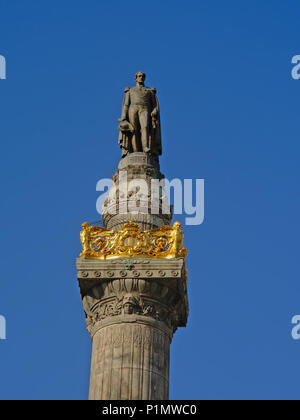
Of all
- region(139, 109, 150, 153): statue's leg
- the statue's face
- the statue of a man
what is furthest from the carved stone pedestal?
the statue's face

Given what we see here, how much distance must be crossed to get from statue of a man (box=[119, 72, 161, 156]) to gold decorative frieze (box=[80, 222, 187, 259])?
14.5 ft

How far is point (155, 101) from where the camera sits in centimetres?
4406

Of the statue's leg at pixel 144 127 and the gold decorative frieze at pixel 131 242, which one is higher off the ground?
the statue's leg at pixel 144 127

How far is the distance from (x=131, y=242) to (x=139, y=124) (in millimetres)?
5576

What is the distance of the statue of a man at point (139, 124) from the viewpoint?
43438 millimetres

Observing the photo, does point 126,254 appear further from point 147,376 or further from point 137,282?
point 147,376

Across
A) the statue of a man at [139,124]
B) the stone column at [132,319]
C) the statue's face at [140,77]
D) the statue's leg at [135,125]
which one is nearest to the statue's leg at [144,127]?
the statue of a man at [139,124]

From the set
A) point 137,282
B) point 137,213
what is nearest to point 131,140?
point 137,213

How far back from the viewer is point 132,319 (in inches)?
1491

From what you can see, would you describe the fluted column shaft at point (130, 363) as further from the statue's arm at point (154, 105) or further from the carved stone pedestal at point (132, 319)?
the statue's arm at point (154, 105)

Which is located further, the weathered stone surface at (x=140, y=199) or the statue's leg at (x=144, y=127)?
the statue's leg at (x=144, y=127)

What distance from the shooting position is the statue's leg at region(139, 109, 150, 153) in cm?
4325
